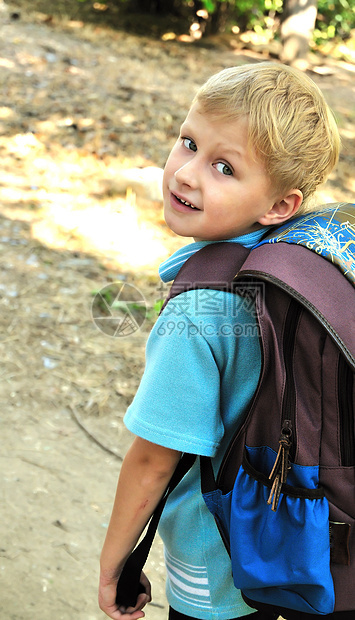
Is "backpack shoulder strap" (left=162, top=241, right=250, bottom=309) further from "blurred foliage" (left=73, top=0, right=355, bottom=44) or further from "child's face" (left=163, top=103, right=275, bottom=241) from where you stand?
"blurred foliage" (left=73, top=0, right=355, bottom=44)

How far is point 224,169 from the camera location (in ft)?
3.97

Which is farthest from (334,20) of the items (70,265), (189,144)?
(189,144)

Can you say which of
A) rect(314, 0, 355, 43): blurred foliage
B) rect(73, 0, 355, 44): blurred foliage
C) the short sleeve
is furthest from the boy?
rect(314, 0, 355, 43): blurred foliage

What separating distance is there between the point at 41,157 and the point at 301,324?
4.56 meters

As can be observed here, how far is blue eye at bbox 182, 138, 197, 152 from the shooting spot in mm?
1274

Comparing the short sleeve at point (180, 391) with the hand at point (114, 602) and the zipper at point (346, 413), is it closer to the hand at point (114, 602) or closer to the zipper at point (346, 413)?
the zipper at point (346, 413)

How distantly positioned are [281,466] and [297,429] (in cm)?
7

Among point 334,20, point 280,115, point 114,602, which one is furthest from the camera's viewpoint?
point 334,20

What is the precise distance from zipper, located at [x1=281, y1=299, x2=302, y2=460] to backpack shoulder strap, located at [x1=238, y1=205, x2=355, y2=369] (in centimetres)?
4

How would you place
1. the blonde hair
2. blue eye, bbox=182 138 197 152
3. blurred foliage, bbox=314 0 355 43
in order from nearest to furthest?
the blonde hair < blue eye, bbox=182 138 197 152 < blurred foliage, bbox=314 0 355 43

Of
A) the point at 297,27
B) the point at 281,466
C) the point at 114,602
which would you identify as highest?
the point at 281,466

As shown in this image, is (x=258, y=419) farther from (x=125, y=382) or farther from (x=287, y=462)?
(x=125, y=382)

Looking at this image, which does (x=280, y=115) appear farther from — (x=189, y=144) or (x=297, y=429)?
(x=297, y=429)

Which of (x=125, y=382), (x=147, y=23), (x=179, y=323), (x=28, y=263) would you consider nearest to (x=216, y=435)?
(x=179, y=323)
